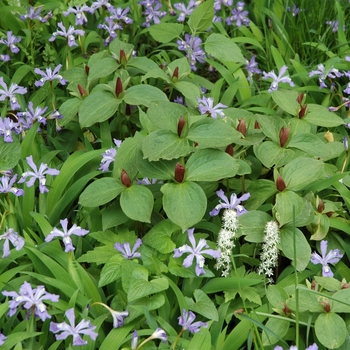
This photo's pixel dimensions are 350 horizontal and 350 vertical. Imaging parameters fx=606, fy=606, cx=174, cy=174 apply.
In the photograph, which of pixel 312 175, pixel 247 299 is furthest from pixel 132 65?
pixel 247 299

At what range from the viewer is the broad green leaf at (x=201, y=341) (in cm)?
199

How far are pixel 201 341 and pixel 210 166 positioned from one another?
2.32 ft

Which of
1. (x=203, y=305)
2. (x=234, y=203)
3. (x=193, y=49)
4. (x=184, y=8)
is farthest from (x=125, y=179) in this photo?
(x=184, y=8)

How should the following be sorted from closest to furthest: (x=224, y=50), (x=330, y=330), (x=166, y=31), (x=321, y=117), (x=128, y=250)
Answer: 1. (x=330, y=330)
2. (x=128, y=250)
3. (x=321, y=117)
4. (x=224, y=50)
5. (x=166, y=31)

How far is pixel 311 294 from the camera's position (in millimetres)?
2158

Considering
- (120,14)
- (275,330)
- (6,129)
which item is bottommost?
(275,330)

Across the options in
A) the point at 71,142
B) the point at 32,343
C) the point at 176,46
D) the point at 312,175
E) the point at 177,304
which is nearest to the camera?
the point at 32,343

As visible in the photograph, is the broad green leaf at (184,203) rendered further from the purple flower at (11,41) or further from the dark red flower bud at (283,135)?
the purple flower at (11,41)

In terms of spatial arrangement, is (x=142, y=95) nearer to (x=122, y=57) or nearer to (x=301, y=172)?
(x=122, y=57)

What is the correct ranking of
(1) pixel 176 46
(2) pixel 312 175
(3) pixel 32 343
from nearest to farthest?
(3) pixel 32 343, (2) pixel 312 175, (1) pixel 176 46

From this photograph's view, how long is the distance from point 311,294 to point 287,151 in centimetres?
64

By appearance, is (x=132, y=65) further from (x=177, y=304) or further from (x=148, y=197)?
(x=177, y=304)

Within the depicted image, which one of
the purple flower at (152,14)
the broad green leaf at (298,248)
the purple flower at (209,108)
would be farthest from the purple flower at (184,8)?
the broad green leaf at (298,248)

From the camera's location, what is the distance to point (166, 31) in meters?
3.34
